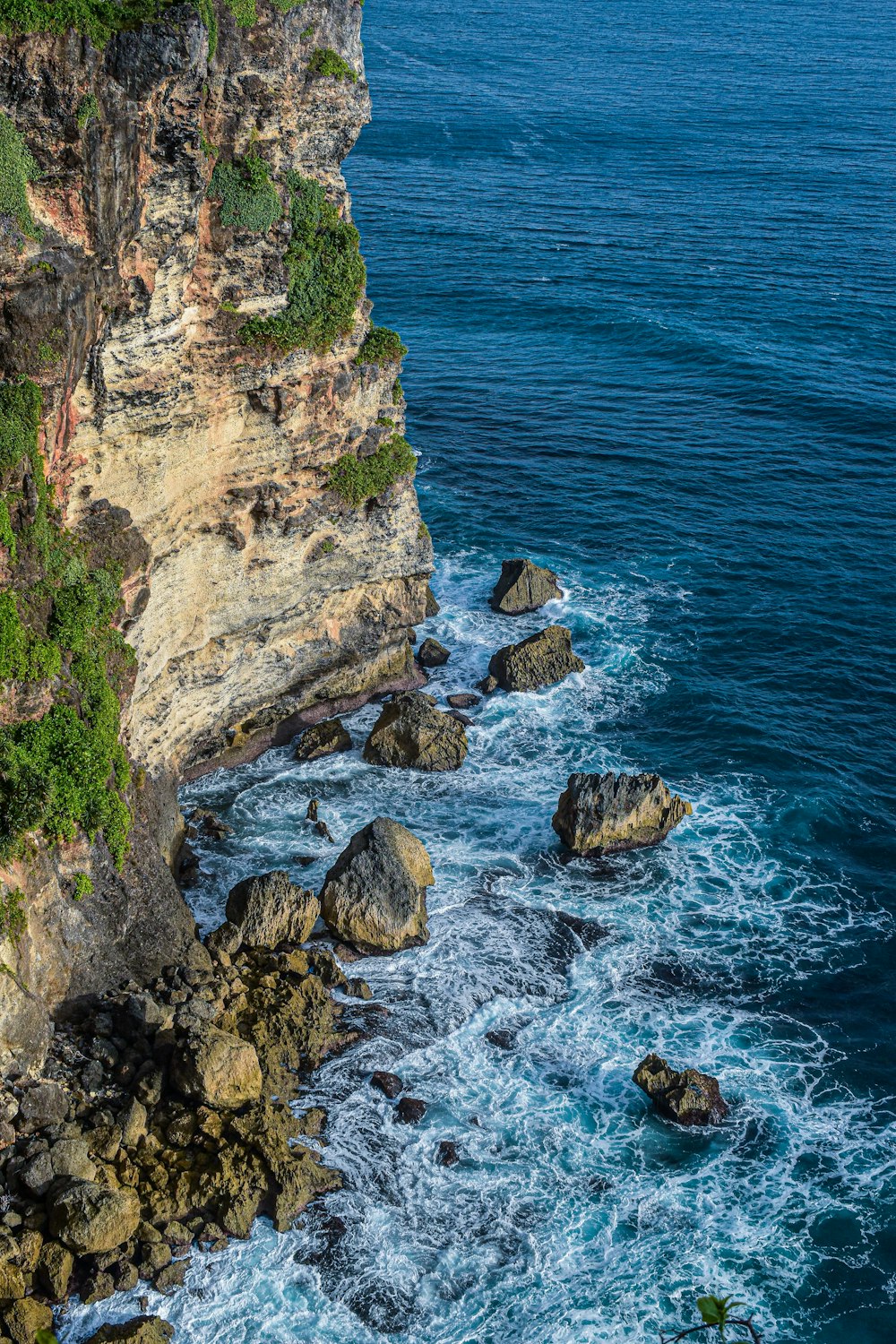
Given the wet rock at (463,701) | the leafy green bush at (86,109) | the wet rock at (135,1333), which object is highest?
the leafy green bush at (86,109)

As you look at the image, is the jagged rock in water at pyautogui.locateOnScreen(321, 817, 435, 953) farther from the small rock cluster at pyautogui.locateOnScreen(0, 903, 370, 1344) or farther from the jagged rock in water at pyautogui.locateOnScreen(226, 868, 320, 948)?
the small rock cluster at pyautogui.locateOnScreen(0, 903, 370, 1344)

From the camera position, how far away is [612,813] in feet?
138

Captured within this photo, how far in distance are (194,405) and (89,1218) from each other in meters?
22.0

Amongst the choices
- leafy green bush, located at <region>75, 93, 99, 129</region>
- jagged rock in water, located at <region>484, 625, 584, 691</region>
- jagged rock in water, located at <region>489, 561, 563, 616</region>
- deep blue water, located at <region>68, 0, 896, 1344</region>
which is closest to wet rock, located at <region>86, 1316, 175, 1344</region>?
deep blue water, located at <region>68, 0, 896, 1344</region>

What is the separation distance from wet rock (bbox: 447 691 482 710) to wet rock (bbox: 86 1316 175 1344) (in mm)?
26571

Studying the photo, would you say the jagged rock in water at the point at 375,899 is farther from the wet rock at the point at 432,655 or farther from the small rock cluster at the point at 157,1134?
the wet rock at the point at 432,655

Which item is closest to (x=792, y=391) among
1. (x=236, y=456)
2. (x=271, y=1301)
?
(x=236, y=456)

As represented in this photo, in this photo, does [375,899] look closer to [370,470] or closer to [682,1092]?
[682,1092]

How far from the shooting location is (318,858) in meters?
41.4

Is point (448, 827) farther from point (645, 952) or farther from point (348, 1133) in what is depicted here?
point (348, 1133)

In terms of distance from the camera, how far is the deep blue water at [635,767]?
29562 millimetres

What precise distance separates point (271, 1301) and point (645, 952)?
15650 millimetres

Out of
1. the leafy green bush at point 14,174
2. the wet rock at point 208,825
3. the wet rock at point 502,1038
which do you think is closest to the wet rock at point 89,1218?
the wet rock at point 502,1038

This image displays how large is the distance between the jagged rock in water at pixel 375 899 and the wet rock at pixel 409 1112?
5873mm
